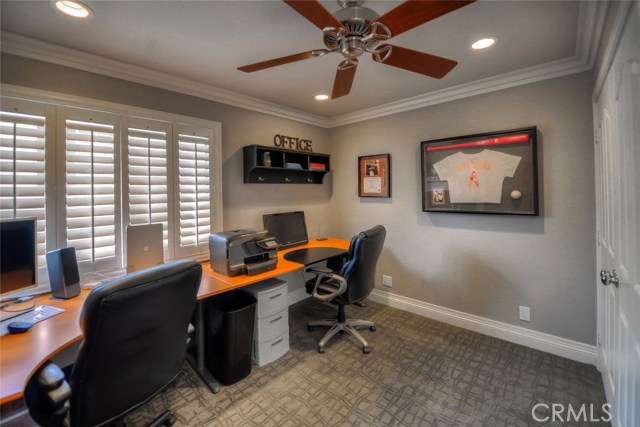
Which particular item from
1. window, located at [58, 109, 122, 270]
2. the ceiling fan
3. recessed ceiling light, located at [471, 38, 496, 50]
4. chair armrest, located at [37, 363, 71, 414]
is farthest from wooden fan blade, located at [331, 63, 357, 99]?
chair armrest, located at [37, 363, 71, 414]

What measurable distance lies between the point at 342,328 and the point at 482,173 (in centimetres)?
201

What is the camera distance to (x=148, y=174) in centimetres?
228

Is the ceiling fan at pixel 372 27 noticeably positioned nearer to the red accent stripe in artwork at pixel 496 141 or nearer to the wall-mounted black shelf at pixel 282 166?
the red accent stripe in artwork at pixel 496 141

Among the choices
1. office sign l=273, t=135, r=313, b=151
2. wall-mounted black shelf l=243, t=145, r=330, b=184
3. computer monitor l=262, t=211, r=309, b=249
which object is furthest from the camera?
office sign l=273, t=135, r=313, b=151

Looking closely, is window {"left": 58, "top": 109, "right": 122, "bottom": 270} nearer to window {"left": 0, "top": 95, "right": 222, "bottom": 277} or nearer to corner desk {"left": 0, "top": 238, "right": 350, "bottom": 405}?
window {"left": 0, "top": 95, "right": 222, "bottom": 277}

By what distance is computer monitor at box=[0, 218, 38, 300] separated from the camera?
1.47m

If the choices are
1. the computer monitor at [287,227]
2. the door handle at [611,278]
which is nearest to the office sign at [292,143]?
the computer monitor at [287,227]

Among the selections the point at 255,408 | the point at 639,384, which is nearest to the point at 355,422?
the point at 255,408

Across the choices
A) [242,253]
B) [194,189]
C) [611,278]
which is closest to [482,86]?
[611,278]

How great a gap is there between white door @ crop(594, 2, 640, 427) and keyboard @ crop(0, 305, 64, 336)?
2798 mm

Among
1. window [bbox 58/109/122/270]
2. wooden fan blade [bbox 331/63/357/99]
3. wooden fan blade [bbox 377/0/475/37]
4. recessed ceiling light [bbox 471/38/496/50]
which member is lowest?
window [bbox 58/109/122/270]

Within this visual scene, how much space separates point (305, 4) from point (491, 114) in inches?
88.0

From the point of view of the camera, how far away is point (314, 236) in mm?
3768

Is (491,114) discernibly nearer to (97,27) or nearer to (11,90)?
(97,27)
